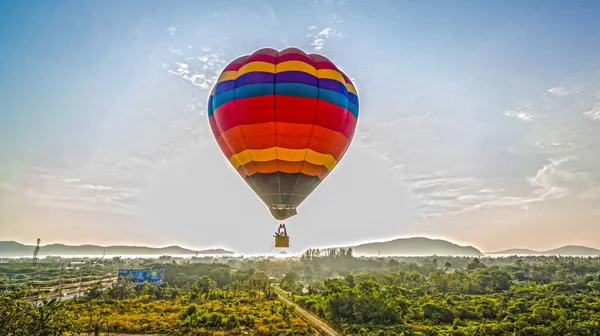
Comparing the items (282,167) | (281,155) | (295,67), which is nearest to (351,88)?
(295,67)

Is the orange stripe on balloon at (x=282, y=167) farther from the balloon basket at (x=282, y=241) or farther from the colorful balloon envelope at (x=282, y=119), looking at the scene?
the balloon basket at (x=282, y=241)

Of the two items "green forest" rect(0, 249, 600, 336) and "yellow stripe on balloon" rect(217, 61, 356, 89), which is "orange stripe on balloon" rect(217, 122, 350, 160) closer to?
"yellow stripe on balloon" rect(217, 61, 356, 89)

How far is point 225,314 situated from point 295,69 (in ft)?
87.1

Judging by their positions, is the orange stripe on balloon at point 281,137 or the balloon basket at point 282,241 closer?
the orange stripe on balloon at point 281,137

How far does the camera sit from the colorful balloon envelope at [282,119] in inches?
523

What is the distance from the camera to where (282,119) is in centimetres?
1319

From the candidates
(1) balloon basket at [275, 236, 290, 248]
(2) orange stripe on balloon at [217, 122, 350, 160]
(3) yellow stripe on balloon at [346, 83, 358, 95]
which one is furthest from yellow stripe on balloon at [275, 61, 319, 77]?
(1) balloon basket at [275, 236, 290, 248]

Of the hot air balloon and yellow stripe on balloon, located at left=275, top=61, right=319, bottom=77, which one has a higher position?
yellow stripe on balloon, located at left=275, top=61, right=319, bottom=77

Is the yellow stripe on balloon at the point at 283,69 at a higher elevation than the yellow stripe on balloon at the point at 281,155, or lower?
higher

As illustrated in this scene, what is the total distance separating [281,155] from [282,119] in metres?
1.50

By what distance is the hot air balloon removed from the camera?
13.3 metres

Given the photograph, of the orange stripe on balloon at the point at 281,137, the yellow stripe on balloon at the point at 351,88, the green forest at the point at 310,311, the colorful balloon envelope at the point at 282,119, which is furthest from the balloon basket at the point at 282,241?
the green forest at the point at 310,311

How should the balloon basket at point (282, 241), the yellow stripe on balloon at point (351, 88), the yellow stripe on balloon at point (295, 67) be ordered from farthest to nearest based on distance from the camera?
the yellow stripe on balloon at point (351, 88) → the balloon basket at point (282, 241) → the yellow stripe on balloon at point (295, 67)

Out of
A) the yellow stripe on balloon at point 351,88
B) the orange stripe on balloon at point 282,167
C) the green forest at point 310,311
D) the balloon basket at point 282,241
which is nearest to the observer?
the orange stripe on balloon at point 282,167
